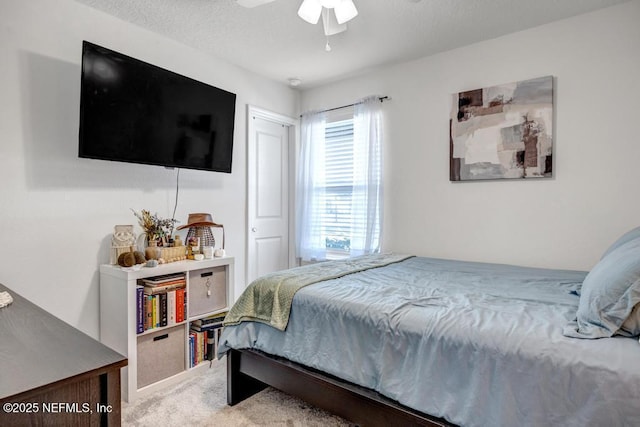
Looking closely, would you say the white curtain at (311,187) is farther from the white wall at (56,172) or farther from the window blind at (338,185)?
the white wall at (56,172)

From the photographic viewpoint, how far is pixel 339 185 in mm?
3717

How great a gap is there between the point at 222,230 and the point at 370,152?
1.59m

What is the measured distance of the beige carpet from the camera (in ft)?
6.22

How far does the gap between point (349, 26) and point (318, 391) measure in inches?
95.6

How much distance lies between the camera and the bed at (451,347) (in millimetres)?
1075

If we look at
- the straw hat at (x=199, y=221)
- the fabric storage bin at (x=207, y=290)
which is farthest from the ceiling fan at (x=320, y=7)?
the fabric storage bin at (x=207, y=290)

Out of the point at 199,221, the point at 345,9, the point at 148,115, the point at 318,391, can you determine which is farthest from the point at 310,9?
the point at 318,391

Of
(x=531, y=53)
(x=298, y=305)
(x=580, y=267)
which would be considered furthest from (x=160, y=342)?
(x=531, y=53)

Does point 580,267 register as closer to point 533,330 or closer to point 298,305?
point 533,330

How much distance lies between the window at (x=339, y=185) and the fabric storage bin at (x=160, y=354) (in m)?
1.71

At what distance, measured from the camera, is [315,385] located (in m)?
1.67

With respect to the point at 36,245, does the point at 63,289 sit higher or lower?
lower

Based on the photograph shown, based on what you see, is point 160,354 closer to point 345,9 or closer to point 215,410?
point 215,410

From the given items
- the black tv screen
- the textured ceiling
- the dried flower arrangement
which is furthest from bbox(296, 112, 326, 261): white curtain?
the dried flower arrangement
